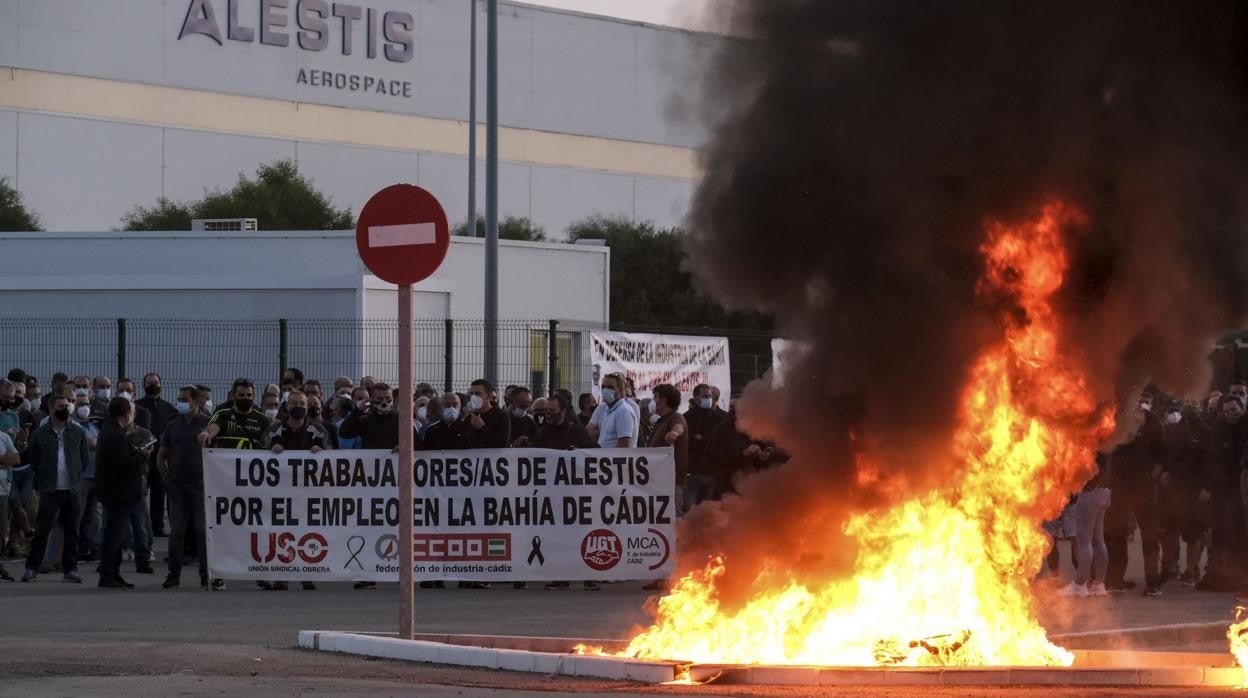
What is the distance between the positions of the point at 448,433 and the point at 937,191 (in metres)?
7.79

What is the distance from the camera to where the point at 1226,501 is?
17.0 metres

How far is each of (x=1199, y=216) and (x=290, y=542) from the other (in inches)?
358

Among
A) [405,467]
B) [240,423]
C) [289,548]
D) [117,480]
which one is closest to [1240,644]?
[405,467]

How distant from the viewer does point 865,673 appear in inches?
379

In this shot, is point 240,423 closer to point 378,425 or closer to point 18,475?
point 378,425

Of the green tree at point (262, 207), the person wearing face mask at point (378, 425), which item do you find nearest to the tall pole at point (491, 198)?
the person wearing face mask at point (378, 425)

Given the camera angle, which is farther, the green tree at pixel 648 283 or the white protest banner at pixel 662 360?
the green tree at pixel 648 283

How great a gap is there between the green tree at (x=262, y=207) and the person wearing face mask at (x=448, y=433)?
33767mm

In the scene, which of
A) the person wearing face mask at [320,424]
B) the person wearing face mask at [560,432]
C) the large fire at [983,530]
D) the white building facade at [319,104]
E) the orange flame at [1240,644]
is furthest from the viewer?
the white building facade at [319,104]

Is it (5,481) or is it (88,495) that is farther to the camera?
(88,495)

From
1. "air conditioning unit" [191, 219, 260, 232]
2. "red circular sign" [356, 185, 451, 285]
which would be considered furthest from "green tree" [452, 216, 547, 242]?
"red circular sign" [356, 185, 451, 285]

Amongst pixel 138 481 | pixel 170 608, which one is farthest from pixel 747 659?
pixel 138 481

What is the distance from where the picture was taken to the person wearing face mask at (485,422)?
17.1m

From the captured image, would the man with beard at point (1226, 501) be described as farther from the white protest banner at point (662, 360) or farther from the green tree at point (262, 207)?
the green tree at point (262, 207)
